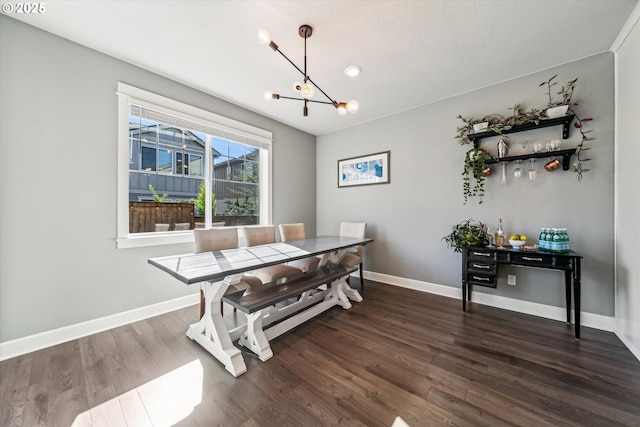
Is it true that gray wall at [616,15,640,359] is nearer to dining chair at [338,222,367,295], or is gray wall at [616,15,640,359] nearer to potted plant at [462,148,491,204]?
potted plant at [462,148,491,204]

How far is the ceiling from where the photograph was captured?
1.74m

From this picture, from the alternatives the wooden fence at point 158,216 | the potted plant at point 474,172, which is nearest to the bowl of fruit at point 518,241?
the potted plant at point 474,172

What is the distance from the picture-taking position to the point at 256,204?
3848mm

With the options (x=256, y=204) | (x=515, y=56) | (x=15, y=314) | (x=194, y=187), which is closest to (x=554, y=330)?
(x=515, y=56)

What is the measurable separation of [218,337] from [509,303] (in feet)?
10.3

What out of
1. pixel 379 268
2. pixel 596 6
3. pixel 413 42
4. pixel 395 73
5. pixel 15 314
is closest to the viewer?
pixel 596 6

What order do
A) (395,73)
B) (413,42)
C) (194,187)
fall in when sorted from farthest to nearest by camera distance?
(194,187), (395,73), (413,42)

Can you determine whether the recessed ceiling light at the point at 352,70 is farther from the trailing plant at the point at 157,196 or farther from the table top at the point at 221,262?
the trailing plant at the point at 157,196

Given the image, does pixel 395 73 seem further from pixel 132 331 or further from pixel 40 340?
pixel 40 340

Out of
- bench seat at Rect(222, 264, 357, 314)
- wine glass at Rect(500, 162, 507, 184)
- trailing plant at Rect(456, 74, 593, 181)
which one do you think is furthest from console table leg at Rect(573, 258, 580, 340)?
bench seat at Rect(222, 264, 357, 314)

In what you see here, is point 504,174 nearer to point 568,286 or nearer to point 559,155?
point 559,155

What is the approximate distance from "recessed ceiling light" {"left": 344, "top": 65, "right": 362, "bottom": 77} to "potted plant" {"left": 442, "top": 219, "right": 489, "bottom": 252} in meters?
2.17

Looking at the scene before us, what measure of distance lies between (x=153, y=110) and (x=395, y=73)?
274cm

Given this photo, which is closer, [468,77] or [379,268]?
[468,77]
